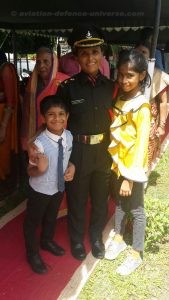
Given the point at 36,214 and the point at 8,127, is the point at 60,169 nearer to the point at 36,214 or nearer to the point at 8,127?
the point at 36,214

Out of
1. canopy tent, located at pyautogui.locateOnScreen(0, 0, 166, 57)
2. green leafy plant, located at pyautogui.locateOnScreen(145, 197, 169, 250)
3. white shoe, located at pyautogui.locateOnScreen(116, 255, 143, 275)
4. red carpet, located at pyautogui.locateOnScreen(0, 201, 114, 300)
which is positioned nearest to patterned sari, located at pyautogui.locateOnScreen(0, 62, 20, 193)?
red carpet, located at pyautogui.locateOnScreen(0, 201, 114, 300)

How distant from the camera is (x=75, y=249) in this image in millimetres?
3078

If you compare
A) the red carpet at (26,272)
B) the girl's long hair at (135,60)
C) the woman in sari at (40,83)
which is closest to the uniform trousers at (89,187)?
the red carpet at (26,272)

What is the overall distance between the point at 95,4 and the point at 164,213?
355cm

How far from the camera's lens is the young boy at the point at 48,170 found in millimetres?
2543

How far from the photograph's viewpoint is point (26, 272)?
9.36 ft

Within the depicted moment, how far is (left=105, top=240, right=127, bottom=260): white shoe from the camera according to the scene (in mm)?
3104

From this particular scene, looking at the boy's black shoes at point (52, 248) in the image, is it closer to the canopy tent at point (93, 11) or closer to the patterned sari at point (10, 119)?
the patterned sari at point (10, 119)

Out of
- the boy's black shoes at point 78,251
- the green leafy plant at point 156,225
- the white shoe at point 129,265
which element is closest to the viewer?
the white shoe at point 129,265

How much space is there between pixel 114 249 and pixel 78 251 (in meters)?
0.31

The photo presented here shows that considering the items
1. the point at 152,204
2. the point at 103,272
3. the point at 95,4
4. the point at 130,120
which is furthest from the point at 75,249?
the point at 95,4

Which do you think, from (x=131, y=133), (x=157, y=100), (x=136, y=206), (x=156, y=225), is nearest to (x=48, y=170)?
(x=131, y=133)

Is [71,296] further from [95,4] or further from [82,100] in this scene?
[95,4]

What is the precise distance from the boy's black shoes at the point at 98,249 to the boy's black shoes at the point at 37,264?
0.45 meters
